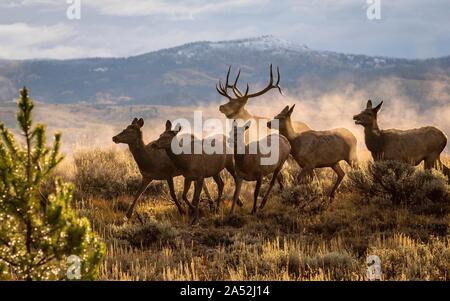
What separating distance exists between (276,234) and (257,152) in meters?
2.37

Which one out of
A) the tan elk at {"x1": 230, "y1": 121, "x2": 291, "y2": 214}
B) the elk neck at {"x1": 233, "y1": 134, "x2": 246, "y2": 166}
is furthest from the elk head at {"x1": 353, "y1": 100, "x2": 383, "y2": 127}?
the elk neck at {"x1": 233, "y1": 134, "x2": 246, "y2": 166}

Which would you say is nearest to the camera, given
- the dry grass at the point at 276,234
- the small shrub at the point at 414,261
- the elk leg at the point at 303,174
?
the small shrub at the point at 414,261

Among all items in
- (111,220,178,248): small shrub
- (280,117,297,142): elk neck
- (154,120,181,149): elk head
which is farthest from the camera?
(280,117,297,142): elk neck

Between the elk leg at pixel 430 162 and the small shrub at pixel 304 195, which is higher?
the elk leg at pixel 430 162

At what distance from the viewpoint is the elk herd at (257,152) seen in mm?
12070

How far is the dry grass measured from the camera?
8094mm

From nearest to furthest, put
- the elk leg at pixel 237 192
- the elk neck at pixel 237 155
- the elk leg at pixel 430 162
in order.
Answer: the elk leg at pixel 237 192 → the elk neck at pixel 237 155 → the elk leg at pixel 430 162

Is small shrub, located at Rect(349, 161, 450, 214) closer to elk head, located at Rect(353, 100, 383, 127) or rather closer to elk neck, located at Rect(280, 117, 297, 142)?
elk head, located at Rect(353, 100, 383, 127)

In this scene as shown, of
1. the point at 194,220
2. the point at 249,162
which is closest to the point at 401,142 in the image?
the point at 249,162

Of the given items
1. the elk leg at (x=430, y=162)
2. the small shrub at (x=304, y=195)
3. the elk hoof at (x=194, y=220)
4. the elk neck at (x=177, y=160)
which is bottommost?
the elk hoof at (x=194, y=220)

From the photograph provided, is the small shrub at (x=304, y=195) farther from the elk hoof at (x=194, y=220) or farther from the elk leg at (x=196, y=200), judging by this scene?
the elk hoof at (x=194, y=220)

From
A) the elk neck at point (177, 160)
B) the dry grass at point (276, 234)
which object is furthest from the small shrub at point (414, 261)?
the elk neck at point (177, 160)

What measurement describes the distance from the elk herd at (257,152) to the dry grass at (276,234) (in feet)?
1.71
